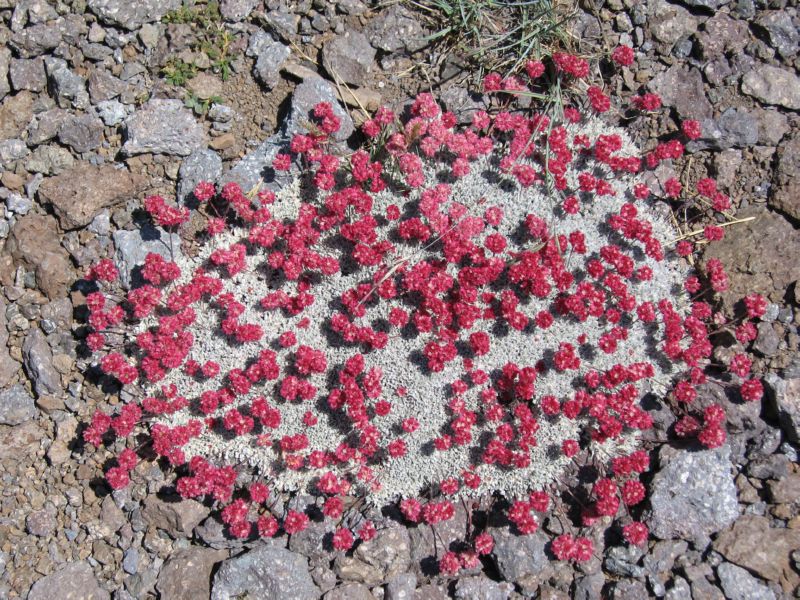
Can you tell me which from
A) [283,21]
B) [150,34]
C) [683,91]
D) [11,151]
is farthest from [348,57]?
[11,151]

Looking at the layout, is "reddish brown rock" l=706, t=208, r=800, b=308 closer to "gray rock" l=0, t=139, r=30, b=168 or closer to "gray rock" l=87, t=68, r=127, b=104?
"gray rock" l=87, t=68, r=127, b=104

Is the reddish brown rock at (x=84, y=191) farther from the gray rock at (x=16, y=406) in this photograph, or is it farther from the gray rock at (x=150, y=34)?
the gray rock at (x=16, y=406)

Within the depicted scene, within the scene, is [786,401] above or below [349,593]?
above

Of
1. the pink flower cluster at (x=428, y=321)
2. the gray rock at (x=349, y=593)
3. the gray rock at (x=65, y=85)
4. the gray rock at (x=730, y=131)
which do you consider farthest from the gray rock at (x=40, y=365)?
the gray rock at (x=730, y=131)

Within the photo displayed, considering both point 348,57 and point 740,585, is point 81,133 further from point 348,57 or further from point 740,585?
point 740,585

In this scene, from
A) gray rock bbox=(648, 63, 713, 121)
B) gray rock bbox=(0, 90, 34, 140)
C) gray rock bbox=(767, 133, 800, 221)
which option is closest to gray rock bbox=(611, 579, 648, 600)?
gray rock bbox=(767, 133, 800, 221)

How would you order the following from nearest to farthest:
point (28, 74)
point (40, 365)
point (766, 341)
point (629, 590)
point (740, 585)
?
point (740, 585) → point (629, 590) → point (766, 341) → point (40, 365) → point (28, 74)
